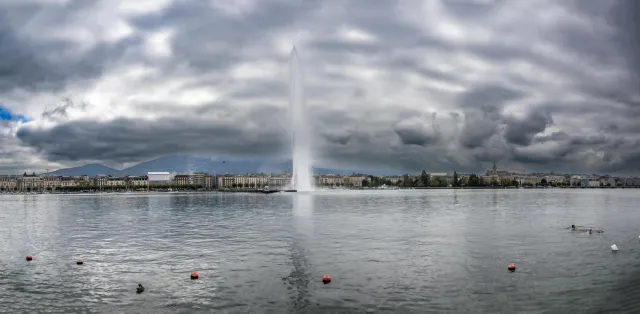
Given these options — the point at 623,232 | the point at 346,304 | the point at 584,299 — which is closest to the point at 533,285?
the point at 584,299

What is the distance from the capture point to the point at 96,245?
35594 mm

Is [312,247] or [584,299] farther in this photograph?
[312,247]

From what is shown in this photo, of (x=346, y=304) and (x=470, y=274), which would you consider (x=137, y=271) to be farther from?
(x=470, y=274)

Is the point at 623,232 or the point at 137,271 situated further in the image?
the point at 623,232

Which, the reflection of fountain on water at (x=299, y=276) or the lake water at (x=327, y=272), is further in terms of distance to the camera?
the reflection of fountain on water at (x=299, y=276)

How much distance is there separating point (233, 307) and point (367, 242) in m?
17.9

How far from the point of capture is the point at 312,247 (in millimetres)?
33031

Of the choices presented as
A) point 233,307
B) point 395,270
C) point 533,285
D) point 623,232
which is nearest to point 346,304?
point 233,307

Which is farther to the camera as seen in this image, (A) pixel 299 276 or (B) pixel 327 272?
(B) pixel 327 272

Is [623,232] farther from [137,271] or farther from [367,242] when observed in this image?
[137,271]

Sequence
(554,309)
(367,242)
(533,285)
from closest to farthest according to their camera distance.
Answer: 1. (554,309)
2. (533,285)
3. (367,242)

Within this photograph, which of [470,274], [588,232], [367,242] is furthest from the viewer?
Result: [588,232]

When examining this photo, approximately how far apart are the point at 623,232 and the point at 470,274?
2450 centimetres

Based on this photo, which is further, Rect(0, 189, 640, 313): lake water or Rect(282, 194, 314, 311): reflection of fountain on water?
Rect(282, 194, 314, 311): reflection of fountain on water
